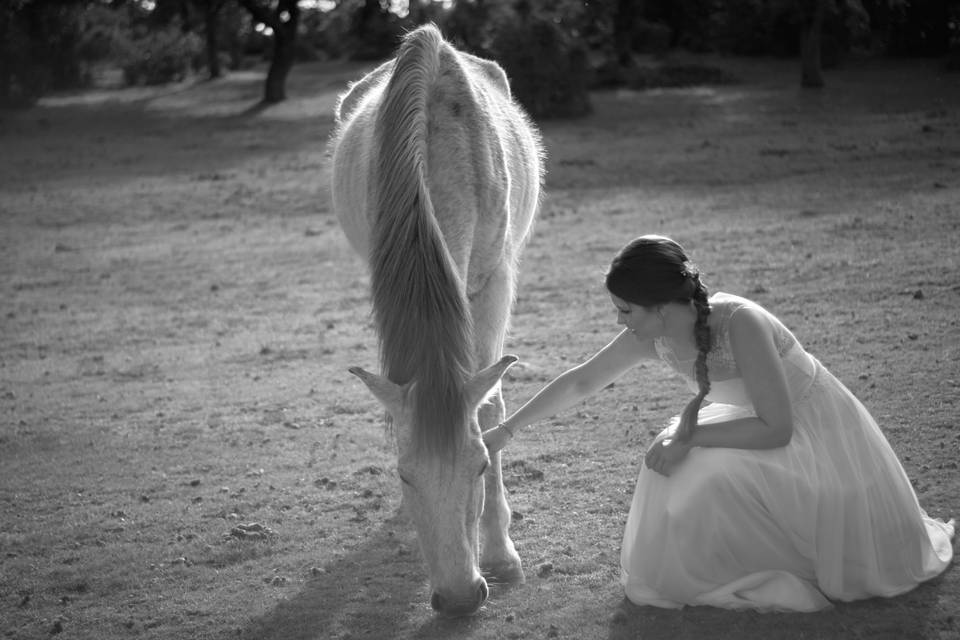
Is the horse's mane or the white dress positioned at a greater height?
the horse's mane

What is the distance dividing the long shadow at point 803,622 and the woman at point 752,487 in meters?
0.04

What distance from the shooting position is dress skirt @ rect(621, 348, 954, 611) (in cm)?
351

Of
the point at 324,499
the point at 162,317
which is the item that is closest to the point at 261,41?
the point at 162,317

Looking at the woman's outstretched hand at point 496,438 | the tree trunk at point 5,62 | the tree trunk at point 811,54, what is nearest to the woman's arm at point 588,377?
the woman's outstretched hand at point 496,438

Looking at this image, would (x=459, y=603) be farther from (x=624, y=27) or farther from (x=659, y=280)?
(x=624, y=27)

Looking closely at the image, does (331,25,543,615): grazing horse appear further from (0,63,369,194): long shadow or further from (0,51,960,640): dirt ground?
(0,63,369,194): long shadow

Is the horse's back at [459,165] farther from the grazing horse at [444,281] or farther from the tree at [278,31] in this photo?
the tree at [278,31]

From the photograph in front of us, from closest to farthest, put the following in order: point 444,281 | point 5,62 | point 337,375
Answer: point 444,281, point 337,375, point 5,62

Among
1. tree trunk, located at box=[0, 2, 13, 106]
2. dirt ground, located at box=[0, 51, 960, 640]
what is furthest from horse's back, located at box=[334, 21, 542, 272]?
tree trunk, located at box=[0, 2, 13, 106]

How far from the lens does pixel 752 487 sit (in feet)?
11.5

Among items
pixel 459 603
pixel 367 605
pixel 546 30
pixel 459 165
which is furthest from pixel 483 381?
pixel 546 30

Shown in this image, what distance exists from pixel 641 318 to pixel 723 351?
337 mm

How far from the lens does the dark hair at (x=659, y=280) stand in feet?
11.5

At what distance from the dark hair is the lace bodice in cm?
8
